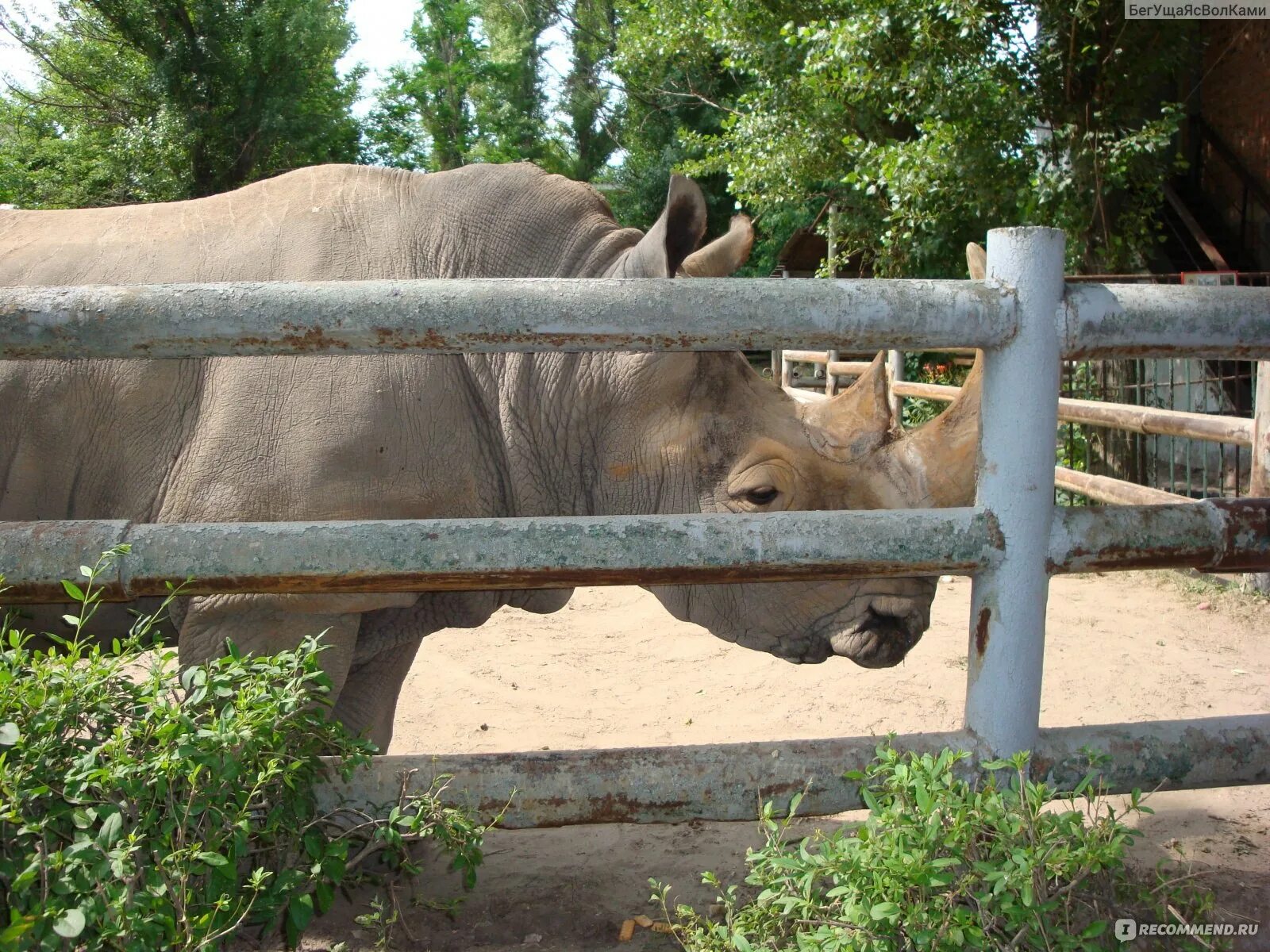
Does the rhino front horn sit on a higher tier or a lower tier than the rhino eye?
higher

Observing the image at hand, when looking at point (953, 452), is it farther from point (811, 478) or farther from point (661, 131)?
point (661, 131)

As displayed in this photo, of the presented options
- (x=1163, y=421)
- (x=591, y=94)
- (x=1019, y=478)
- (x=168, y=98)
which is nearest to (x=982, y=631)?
(x=1019, y=478)

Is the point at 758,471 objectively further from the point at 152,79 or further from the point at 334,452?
the point at 152,79

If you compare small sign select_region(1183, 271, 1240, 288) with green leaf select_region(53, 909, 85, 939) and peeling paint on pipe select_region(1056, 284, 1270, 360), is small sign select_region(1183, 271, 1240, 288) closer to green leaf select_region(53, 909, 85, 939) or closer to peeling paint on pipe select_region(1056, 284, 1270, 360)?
peeling paint on pipe select_region(1056, 284, 1270, 360)

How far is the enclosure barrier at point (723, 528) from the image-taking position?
1.90 m

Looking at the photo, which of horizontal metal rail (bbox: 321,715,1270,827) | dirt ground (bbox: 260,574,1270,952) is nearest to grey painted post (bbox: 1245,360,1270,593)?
dirt ground (bbox: 260,574,1270,952)

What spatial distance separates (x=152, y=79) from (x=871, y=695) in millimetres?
19367

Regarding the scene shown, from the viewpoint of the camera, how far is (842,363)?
12047 mm

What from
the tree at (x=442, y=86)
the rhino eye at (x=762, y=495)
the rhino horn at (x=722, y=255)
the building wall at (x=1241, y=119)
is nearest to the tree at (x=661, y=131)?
Result: the tree at (x=442, y=86)

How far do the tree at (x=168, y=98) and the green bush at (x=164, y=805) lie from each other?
19.4 meters

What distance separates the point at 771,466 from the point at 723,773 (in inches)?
45.0

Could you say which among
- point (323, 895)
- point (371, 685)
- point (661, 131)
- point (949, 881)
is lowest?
point (371, 685)

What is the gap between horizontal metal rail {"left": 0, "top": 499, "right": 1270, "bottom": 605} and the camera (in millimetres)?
1900

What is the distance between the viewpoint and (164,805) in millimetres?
1692
